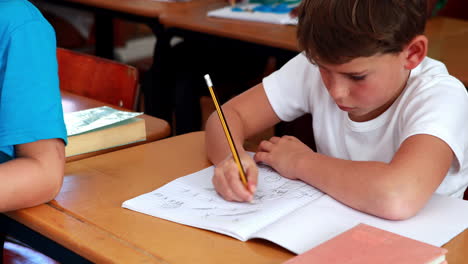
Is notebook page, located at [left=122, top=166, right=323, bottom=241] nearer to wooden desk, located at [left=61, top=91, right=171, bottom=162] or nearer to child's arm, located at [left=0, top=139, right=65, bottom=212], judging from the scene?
child's arm, located at [left=0, top=139, right=65, bottom=212]

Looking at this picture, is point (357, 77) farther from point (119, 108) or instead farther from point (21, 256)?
point (21, 256)

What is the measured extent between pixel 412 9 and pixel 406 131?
8.4 inches

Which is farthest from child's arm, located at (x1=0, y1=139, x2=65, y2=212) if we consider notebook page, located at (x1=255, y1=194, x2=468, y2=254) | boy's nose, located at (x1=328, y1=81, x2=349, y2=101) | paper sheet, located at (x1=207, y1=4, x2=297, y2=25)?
paper sheet, located at (x1=207, y1=4, x2=297, y2=25)

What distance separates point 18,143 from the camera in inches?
42.9

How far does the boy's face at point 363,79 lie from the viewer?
112 centimetres

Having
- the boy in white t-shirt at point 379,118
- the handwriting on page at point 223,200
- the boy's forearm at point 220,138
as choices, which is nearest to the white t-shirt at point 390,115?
the boy in white t-shirt at point 379,118

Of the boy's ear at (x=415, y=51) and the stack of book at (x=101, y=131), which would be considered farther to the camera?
the stack of book at (x=101, y=131)

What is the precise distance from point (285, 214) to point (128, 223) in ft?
0.80

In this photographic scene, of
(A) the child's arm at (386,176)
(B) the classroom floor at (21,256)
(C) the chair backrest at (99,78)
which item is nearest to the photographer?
(A) the child's arm at (386,176)

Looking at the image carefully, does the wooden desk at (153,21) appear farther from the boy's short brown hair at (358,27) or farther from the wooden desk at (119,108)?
the boy's short brown hair at (358,27)

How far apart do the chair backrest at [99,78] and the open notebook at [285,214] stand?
67cm

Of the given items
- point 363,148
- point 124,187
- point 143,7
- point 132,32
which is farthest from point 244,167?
point 132,32

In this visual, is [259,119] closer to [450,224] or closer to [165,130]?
[165,130]

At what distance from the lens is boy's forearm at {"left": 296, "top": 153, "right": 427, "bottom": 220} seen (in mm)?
1012
